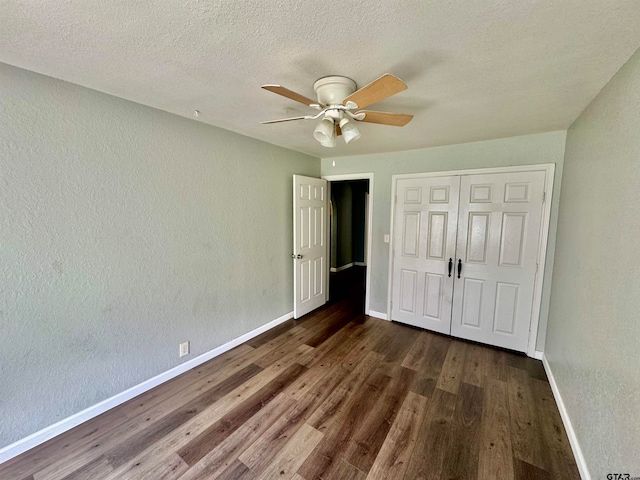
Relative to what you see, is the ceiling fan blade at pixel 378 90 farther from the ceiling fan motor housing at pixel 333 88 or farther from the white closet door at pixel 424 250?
the white closet door at pixel 424 250

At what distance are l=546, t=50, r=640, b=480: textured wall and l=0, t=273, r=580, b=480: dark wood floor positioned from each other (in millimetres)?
382

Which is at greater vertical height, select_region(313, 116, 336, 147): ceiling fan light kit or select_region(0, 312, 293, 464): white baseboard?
select_region(313, 116, 336, 147): ceiling fan light kit

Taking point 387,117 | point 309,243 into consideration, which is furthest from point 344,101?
point 309,243

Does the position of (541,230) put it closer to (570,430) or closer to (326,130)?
(570,430)

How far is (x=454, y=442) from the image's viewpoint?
1725 mm

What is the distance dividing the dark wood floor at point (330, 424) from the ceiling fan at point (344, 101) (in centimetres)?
199

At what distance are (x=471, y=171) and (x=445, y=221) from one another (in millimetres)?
597

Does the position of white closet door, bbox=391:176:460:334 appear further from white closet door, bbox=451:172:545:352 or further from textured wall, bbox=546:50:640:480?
textured wall, bbox=546:50:640:480

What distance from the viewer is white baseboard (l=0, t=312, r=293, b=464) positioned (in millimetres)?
1611

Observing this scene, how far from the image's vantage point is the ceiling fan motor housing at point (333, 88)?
1.52 meters

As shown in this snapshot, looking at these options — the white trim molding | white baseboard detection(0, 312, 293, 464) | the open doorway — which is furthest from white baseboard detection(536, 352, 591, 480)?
the open doorway

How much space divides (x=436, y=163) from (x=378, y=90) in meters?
2.10

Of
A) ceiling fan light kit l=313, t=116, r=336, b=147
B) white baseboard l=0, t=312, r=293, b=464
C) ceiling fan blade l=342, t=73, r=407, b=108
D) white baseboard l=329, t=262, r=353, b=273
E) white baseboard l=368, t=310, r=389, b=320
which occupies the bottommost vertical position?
white baseboard l=0, t=312, r=293, b=464

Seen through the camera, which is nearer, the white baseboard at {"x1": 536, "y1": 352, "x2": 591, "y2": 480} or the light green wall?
the white baseboard at {"x1": 536, "y1": 352, "x2": 591, "y2": 480}
